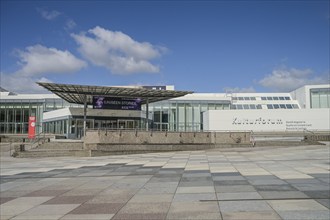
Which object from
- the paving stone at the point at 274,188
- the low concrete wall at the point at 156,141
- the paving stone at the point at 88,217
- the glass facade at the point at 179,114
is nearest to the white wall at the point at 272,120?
the glass facade at the point at 179,114

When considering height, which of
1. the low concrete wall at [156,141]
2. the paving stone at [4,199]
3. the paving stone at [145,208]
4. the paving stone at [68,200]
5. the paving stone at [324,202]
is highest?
the low concrete wall at [156,141]

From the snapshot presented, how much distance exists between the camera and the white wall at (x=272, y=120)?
192 feet

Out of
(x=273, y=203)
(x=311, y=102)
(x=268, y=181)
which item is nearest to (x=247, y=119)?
(x=311, y=102)

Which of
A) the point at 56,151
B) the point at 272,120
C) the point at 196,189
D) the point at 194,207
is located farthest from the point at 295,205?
the point at 272,120

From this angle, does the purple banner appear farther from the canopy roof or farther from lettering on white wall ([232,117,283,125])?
lettering on white wall ([232,117,283,125])

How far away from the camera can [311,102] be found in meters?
73.8

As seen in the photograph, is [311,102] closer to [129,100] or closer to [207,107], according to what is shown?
[207,107]

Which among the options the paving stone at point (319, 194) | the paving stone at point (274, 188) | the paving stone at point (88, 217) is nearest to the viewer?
the paving stone at point (88, 217)

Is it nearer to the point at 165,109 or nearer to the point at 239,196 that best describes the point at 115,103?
the point at 165,109

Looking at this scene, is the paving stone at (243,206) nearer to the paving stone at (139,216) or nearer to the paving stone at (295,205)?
the paving stone at (295,205)

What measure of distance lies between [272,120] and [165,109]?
1854 centimetres

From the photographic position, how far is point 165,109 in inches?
2675

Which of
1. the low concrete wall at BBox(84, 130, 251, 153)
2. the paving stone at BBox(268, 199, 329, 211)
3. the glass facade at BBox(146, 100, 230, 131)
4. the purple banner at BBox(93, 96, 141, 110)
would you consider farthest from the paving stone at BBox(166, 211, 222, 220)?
the glass facade at BBox(146, 100, 230, 131)

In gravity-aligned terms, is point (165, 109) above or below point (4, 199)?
above
